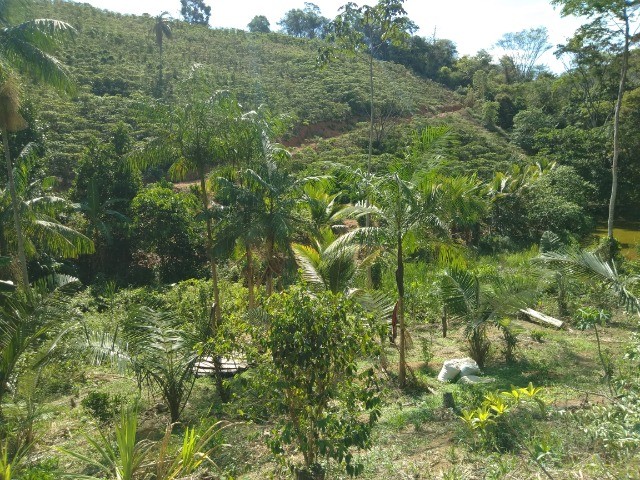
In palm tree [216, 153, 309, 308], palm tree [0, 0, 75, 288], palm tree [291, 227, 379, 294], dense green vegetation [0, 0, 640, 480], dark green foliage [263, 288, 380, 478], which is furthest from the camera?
palm tree [216, 153, 309, 308]

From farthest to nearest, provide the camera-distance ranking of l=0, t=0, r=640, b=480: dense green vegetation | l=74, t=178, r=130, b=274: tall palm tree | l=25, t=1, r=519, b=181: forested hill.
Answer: l=25, t=1, r=519, b=181: forested hill → l=74, t=178, r=130, b=274: tall palm tree → l=0, t=0, r=640, b=480: dense green vegetation

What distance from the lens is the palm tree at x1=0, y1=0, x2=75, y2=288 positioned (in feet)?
31.1

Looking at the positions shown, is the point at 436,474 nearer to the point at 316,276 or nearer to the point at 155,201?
the point at 316,276

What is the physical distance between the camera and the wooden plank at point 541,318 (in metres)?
10.7

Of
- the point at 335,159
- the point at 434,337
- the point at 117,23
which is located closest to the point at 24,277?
the point at 434,337

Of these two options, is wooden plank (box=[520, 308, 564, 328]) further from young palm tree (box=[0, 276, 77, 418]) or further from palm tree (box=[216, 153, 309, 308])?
young palm tree (box=[0, 276, 77, 418])

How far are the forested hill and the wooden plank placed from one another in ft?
56.1

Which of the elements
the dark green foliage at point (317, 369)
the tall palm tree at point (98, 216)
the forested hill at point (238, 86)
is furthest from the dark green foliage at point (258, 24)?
the dark green foliage at point (317, 369)

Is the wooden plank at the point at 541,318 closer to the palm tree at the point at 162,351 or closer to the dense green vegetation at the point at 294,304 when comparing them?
the dense green vegetation at the point at 294,304

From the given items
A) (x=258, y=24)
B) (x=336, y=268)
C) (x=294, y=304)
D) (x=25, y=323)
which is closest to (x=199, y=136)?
(x=336, y=268)

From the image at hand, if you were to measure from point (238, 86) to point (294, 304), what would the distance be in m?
29.7

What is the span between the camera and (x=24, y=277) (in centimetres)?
988

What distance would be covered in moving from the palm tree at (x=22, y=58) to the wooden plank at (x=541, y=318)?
976 centimetres

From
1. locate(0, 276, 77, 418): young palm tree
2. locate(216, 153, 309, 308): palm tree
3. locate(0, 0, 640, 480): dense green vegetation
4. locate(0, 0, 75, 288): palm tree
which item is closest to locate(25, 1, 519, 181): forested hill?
locate(0, 0, 640, 480): dense green vegetation
